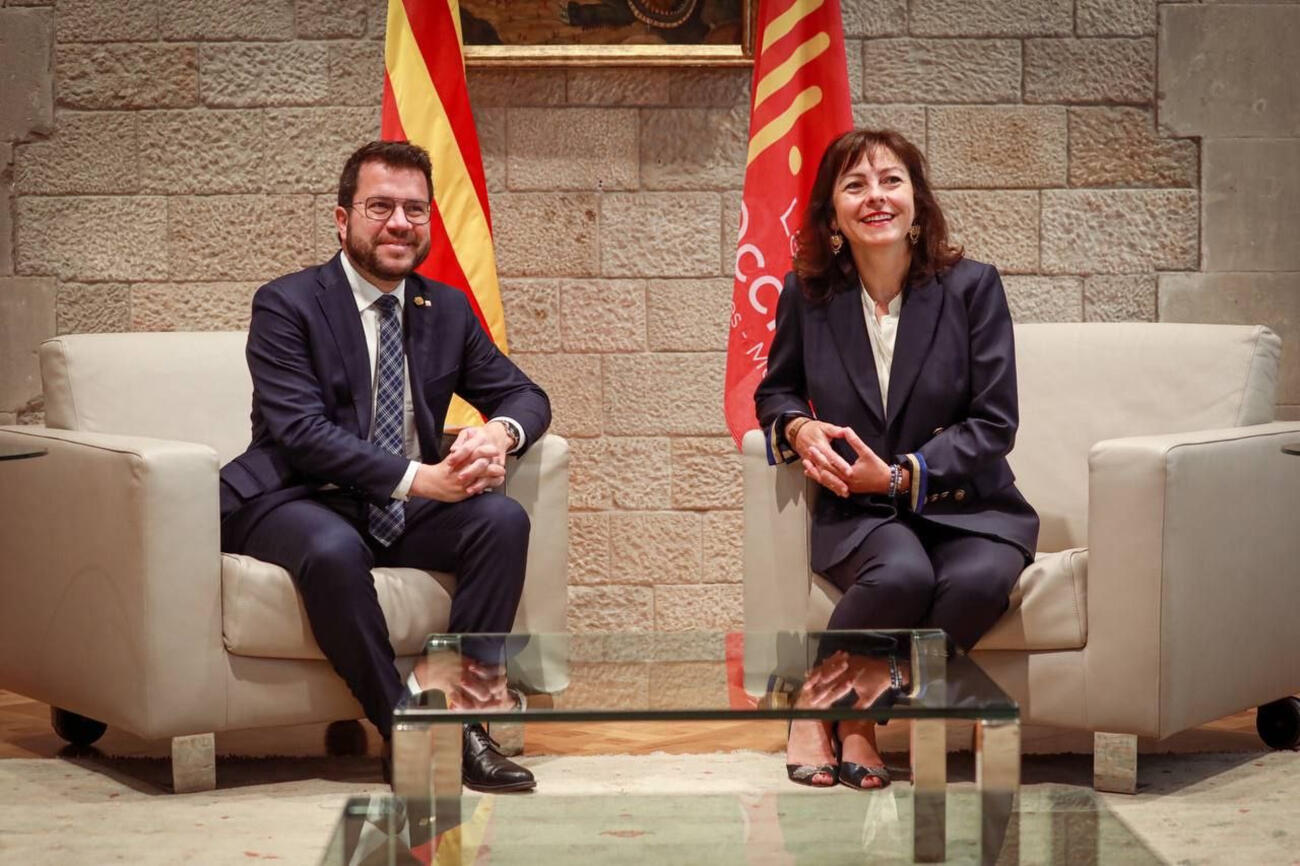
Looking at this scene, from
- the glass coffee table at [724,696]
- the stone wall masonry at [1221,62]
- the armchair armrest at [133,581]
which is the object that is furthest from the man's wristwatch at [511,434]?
the stone wall masonry at [1221,62]

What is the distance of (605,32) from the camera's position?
412cm

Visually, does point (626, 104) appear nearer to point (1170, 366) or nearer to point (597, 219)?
point (597, 219)

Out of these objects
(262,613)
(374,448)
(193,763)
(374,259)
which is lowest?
(193,763)

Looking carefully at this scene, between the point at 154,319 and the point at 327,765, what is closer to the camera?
the point at 327,765

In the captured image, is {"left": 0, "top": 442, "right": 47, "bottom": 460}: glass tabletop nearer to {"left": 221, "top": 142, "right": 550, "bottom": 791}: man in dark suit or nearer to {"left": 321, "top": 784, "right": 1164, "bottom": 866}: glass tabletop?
{"left": 221, "top": 142, "right": 550, "bottom": 791}: man in dark suit

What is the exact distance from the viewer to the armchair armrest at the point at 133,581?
2.70 metres

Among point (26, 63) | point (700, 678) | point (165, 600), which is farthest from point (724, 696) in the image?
point (26, 63)

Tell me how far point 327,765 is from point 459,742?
1.10 meters

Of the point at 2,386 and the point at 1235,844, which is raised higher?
the point at 2,386

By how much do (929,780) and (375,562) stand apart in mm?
1328

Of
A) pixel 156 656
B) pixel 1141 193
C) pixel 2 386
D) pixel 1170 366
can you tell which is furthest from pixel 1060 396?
pixel 2 386

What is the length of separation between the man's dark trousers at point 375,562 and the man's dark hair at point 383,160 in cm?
65

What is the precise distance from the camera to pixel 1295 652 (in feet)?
9.79

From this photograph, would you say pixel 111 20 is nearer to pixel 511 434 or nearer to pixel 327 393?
pixel 327 393
